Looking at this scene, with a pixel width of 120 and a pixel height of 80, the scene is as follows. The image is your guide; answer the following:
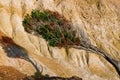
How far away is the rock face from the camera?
47594mm

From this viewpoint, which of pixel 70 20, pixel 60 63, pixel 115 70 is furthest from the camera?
pixel 70 20

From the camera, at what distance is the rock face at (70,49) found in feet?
156

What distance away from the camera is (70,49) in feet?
177

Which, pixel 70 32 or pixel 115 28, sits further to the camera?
pixel 115 28

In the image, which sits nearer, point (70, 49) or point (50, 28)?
point (70, 49)

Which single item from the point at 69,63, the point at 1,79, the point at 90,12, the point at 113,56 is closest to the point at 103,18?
the point at 90,12

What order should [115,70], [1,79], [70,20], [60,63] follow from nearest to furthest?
[1,79] < [60,63] < [115,70] < [70,20]

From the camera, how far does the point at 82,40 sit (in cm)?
5516

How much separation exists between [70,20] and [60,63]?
9.38 meters

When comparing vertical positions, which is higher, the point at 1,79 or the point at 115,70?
the point at 1,79

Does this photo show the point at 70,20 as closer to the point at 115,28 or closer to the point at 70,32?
the point at 70,32

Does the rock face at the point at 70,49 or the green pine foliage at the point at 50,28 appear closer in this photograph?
the rock face at the point at 70,49

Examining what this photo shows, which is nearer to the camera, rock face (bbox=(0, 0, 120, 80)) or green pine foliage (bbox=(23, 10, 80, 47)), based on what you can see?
rock face (bbox=(0, 0, 120, 80))

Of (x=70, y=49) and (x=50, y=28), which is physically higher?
(x=50, y=28)
